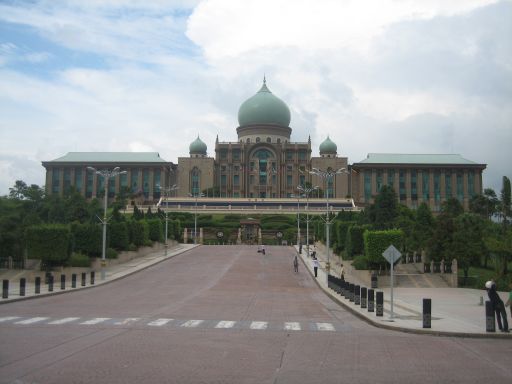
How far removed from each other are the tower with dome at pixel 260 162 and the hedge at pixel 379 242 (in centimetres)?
9308

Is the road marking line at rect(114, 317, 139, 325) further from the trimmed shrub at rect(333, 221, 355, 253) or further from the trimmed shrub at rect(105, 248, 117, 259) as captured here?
the trimmed shrub at rect(333, 221, 355, 253)

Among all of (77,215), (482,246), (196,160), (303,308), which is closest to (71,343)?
(303,308)

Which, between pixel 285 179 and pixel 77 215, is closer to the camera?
pixel 77 215

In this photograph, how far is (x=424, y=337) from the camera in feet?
60.1

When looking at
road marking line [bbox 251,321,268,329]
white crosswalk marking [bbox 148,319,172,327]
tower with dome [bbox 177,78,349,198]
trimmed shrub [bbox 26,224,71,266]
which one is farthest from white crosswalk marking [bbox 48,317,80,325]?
tower with dome [bbox 177,78,349,198]

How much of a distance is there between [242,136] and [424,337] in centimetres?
12480

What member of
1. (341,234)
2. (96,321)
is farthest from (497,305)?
(341,234)

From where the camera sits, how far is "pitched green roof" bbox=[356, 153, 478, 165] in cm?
13588

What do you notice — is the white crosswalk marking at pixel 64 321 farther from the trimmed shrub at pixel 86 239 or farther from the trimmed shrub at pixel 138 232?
the trimmed shrub at pixel 138 232

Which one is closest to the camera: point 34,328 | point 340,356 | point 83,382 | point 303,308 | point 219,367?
point 83,382

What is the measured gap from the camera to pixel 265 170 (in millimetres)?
140625

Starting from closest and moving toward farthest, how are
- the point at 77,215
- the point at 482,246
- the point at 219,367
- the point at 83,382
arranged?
the point at 83,382
the point at 219,367
the point at 482,246
the point at 77,215

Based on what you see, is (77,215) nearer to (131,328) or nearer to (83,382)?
(131,328)

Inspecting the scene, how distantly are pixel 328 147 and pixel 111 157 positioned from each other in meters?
50.6
